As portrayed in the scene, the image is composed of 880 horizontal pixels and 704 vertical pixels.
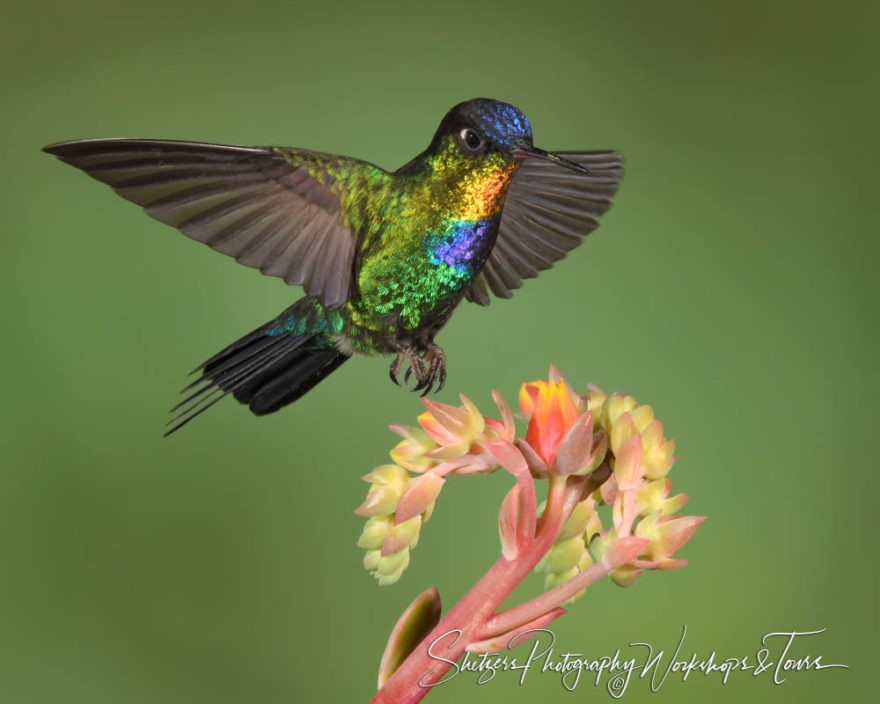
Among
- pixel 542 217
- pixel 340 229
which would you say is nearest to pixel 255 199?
pixel 340 229

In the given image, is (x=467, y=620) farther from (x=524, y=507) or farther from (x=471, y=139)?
(x=471, y=139)

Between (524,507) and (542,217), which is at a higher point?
(542,217)

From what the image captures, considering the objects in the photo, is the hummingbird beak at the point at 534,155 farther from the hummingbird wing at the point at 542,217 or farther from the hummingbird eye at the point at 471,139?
the hummingbird wing at the point at 542,217

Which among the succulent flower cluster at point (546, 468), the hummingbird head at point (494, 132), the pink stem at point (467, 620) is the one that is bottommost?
the pink stem at point (467, 620)

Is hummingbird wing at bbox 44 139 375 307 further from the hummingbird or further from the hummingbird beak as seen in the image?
the hummingbird beak

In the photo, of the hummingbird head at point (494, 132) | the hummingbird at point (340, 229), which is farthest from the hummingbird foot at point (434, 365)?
the hummingbird head at point (494, 132)

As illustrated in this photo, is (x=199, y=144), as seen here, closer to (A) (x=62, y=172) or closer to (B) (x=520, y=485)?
(B) (x=520, y=485)

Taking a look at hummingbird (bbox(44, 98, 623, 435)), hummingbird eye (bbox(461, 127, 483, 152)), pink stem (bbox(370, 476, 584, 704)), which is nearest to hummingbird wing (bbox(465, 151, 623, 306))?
hummingbird (bbox(44, 98, 623, 435))
